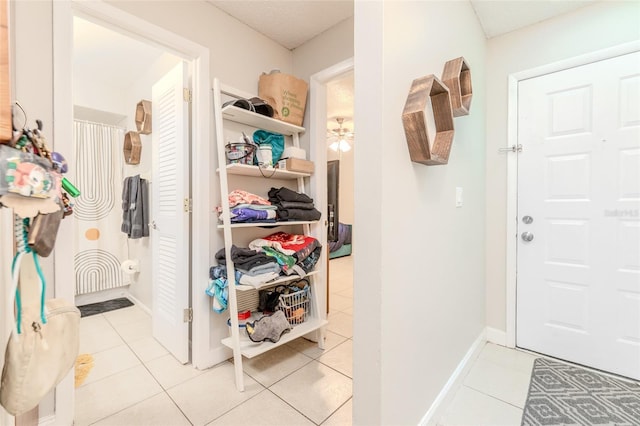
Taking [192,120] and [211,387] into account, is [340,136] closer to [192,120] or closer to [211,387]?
[192,120]

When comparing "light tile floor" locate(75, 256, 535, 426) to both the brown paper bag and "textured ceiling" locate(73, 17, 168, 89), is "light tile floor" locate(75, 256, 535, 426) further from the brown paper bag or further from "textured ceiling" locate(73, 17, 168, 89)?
"textured ceiling" locate(73, 17, 168, 89)

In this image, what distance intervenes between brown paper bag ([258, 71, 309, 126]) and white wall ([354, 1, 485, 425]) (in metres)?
1.08

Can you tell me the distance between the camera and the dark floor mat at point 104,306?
285 cm

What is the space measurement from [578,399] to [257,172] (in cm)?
234

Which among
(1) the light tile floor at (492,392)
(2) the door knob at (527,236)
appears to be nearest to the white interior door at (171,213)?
(1) the light tile floor at (492,392)

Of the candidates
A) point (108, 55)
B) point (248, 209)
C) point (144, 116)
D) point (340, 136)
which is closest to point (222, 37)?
point (144, 116)

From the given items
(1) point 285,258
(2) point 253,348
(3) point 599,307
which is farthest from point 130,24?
(3) point 599,307

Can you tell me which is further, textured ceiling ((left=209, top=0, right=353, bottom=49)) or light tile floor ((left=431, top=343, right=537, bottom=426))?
textured ceiling ((left=209, top=0, right=353, bottom=49))

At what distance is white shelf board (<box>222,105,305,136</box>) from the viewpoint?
71.3 inches

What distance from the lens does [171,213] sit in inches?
78.8

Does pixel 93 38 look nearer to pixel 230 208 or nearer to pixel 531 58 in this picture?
pixel 230 208

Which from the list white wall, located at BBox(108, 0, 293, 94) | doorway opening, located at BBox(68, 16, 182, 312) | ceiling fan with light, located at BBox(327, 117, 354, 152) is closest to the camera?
white wall, located at BBox(108, 0, 293, 94)

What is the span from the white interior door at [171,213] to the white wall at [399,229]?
4.49 ft

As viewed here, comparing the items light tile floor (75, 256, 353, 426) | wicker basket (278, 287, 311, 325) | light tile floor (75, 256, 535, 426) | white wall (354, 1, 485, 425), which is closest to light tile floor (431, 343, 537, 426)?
light tile floor (75, 256, 535, 426)
